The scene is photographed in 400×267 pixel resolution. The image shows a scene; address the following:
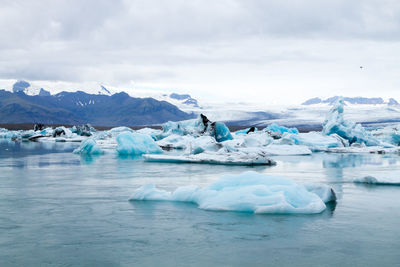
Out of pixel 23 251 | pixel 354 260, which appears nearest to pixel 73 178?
pixel 23 251

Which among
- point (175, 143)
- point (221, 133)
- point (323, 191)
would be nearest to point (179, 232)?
point (323, 191)

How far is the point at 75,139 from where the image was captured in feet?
130

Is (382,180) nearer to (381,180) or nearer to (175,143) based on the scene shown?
(381,180)

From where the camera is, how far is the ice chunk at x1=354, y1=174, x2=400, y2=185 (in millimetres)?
9900

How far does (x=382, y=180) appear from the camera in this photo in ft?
32.8

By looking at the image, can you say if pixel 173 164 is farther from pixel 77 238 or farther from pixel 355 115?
pixel 355 115

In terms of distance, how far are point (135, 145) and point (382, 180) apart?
40.1 ft

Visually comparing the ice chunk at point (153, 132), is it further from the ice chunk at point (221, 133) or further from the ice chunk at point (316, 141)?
the ice chunk at point (316, 141)

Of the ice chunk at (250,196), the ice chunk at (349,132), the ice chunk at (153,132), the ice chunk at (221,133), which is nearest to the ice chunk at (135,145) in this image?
the ice chunk at (221,133)

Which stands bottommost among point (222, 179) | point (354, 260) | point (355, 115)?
point (354, 260)

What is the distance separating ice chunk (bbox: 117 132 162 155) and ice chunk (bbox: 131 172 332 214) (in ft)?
40.1

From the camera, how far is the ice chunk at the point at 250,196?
682 cm

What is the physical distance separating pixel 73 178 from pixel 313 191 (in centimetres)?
589

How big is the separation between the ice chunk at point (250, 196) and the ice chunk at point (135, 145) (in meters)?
12.2
